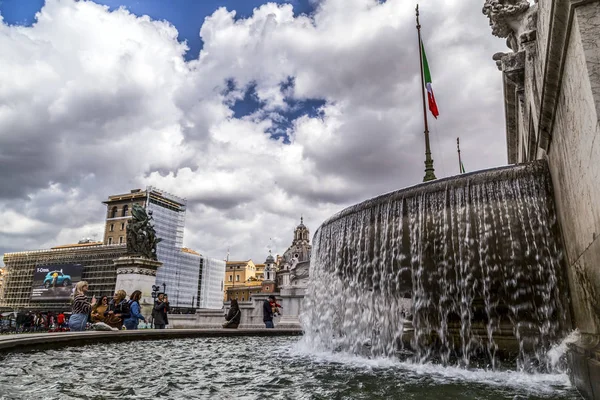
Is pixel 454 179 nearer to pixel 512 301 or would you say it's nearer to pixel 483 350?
pixel 512 301

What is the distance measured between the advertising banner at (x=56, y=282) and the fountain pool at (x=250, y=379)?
232ft

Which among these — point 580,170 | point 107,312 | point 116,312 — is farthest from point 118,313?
point 580,170

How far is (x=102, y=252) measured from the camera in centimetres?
6906

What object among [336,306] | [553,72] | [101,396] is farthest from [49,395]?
[336,306]

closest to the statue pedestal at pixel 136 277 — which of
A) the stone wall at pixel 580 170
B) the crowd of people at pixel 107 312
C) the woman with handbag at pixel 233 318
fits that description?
the crowd of people at pixel 107 312

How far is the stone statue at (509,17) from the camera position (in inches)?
225

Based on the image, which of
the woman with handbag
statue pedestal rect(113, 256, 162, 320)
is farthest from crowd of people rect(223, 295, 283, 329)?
statue pedestal rect(113, 256, 162, 320)

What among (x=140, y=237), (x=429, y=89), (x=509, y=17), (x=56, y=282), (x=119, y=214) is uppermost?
(x=119, y=214)

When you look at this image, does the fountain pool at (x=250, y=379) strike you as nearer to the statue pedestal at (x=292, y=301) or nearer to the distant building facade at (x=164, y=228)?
the statue pedestal at (x=292, y=301)

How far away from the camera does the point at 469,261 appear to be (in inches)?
198

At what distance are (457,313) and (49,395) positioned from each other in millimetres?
4678

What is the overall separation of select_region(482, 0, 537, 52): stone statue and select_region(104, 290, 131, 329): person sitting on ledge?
1024 centimetres

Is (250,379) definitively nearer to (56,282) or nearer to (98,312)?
(98,312)

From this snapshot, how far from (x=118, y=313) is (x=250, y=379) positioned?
8.37m
